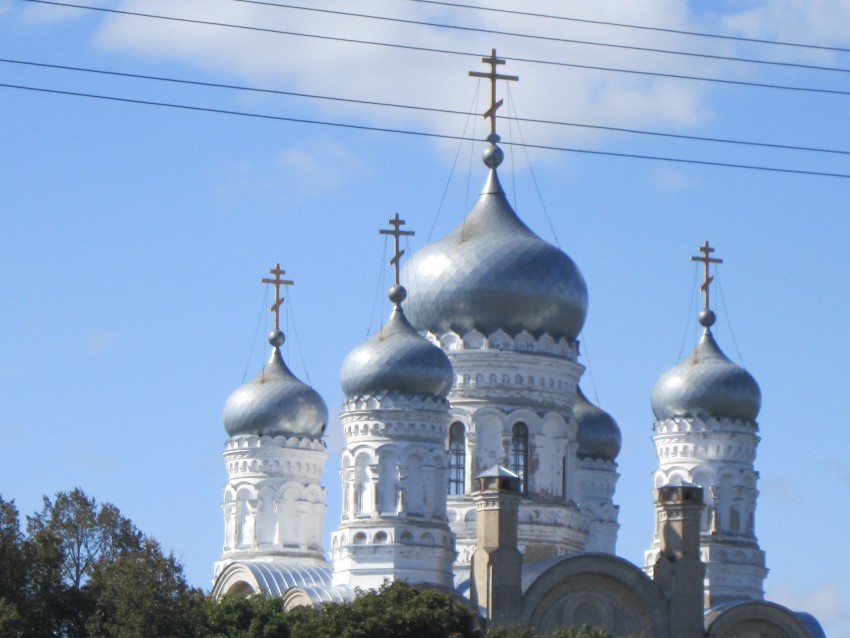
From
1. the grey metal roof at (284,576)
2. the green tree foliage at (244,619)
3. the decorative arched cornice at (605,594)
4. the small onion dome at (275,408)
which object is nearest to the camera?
the green tree foliage at (244,619)

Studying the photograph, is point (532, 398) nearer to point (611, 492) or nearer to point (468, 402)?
point (468, 402)

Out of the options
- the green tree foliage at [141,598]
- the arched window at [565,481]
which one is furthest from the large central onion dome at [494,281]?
the green tree foliage at [141,598]

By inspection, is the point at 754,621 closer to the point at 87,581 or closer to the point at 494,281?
the point at 494,281

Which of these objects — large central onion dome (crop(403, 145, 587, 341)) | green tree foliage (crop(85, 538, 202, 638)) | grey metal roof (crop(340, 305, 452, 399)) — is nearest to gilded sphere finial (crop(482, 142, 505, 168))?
large central onion dome (crop(403, 145, 587, 341))

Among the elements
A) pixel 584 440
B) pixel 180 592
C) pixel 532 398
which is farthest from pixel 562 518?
pixel 180 592

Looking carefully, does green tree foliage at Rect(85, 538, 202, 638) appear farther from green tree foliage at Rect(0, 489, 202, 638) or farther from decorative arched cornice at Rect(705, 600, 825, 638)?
decorative arched cornice at Rect(705, 600, 825, 638)

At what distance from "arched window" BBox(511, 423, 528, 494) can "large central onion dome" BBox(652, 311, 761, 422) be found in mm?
4664

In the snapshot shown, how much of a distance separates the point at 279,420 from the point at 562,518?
7.60 metres

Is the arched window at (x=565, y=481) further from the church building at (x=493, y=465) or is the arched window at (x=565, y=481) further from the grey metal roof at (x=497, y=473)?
the grey metal roof at (x=497, y=473)

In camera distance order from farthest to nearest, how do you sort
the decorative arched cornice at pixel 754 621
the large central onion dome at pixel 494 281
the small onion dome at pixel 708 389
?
the small onion dome at pixel 708 389 → the large central onion dome at pixel 494 281 → the decorative arched cornice at pixel 754 621

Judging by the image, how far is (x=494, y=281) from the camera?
47312 millimetres

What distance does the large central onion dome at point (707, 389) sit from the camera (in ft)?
164

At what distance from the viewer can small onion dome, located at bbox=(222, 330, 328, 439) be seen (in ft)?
171

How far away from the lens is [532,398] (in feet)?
155
